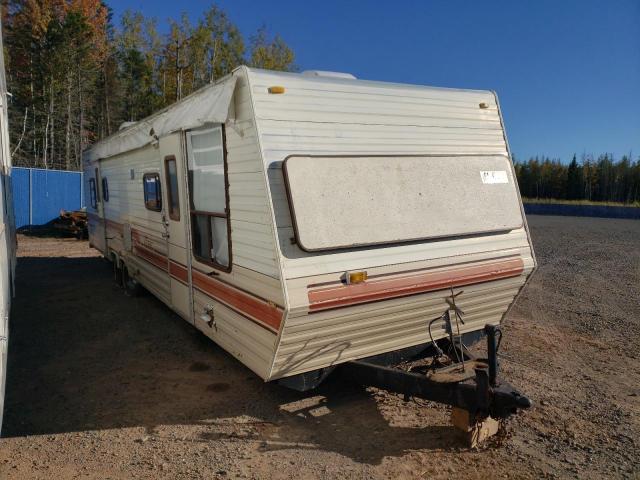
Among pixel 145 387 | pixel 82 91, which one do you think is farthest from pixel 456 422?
pixel 82 91

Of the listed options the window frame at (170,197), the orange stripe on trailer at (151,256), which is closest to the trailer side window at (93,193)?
the orange stripe on trailer at (151,256)

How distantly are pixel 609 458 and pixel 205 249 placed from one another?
11.7ft

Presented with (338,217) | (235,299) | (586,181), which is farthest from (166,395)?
(586,181)

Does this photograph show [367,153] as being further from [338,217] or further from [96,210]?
[96,210]

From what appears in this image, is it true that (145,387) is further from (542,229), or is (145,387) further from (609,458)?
(542,229)

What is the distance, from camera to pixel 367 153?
395cm

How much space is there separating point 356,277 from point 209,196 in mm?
1652

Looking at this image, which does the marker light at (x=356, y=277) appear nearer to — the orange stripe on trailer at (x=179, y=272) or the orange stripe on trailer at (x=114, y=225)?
the orange stripe on trailer at (x=179, y=272)

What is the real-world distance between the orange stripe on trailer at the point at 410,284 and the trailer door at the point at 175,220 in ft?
6.81

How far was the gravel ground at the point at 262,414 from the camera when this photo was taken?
348cm

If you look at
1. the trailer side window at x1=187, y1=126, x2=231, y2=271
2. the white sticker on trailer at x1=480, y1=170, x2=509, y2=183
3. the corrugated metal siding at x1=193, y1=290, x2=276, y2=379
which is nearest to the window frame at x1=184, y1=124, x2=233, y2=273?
Answer: the trailer side window at x1=187, y1=126, x2=231, y2=271

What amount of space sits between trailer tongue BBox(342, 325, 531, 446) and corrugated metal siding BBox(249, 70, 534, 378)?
10.0 inches

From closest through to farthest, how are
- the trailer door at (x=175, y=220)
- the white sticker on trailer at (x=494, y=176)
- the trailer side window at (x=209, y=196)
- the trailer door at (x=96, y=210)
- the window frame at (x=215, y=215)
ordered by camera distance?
the window frame at (x=215, y=215), the trailer side window at (x=209, y=196), the white sticker on trailer at (x=494, y=176), the trailer door at (x=175, y=220), the trailer door at (x=96, y=210)

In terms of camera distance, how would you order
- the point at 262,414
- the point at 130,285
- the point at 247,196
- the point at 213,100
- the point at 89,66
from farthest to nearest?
the point at 89,66 < the point at 130,285 < the point at 262,414 < the point at 213,100 < the point at 247,196
